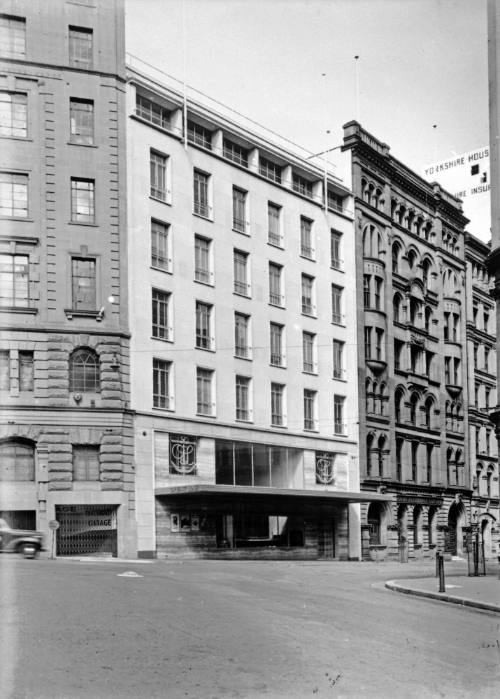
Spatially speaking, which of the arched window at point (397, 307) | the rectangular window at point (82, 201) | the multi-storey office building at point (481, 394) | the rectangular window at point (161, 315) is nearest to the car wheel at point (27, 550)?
the rectangular window at point (161, 315)

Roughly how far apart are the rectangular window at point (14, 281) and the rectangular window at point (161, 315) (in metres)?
5.83

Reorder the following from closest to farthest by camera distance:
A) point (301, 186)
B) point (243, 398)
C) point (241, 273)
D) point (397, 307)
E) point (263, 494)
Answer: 1. point (263, 494)
2. point (243, 398)
3. point (241, 273)
4. point (301, 186)
5. point (397, 307)

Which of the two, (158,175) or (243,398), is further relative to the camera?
(243,398)

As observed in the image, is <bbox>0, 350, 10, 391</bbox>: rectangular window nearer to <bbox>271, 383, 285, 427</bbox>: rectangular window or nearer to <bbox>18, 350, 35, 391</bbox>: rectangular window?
<bbox>18, 350, 35, 391</bbox>: rectangular window

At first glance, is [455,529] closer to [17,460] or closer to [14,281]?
[17,460]

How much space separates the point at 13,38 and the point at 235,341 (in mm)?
16789

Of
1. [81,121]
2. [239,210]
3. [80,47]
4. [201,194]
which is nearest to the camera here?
[81,121]

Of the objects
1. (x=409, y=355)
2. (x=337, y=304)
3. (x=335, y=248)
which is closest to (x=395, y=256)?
(x=409, y=355)

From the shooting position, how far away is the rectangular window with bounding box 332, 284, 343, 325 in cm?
5431

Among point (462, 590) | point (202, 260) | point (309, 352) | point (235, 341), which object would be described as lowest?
point (462, 590)

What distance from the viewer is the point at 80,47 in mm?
41594

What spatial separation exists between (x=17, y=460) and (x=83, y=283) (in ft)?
25.8

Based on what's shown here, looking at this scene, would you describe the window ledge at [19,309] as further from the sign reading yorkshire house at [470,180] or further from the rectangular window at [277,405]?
the sign reading yorkshire house at [470,180]

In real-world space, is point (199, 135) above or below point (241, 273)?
above
